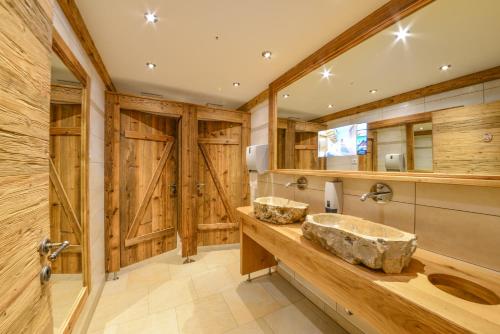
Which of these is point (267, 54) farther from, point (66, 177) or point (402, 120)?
point (66, 177)

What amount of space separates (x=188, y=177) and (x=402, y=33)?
2658 mm

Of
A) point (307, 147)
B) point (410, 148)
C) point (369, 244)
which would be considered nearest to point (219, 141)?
point (307, 147)

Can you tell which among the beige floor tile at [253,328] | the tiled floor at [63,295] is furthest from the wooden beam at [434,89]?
the tiled floor at [63,295]

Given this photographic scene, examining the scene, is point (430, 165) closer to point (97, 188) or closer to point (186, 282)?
point (186, 282)

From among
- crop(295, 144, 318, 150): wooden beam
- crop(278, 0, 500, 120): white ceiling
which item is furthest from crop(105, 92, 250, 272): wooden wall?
crop(278, 0, 500, 120): white ceiling

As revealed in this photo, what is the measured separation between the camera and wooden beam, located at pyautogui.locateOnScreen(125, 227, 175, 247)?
2.48 metres

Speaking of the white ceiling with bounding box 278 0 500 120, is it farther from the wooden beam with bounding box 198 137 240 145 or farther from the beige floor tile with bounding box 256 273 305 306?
the beige floor tile with bounding box 256 273 305 306

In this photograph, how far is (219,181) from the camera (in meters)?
3.13

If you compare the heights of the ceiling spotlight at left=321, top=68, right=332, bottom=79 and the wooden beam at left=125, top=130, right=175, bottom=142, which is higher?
the ceiling spotlight at left=321, top=68, right=332, bottom=79

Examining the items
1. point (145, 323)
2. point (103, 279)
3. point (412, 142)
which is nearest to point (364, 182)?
point (412, 142)

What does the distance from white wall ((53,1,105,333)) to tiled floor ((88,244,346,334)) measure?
0.17 meters

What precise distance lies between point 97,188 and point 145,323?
1.38 meters

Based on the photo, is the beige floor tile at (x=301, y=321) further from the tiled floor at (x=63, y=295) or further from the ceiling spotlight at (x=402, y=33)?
the ceiling spotlight at (x=402, y=33)

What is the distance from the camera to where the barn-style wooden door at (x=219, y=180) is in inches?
120
